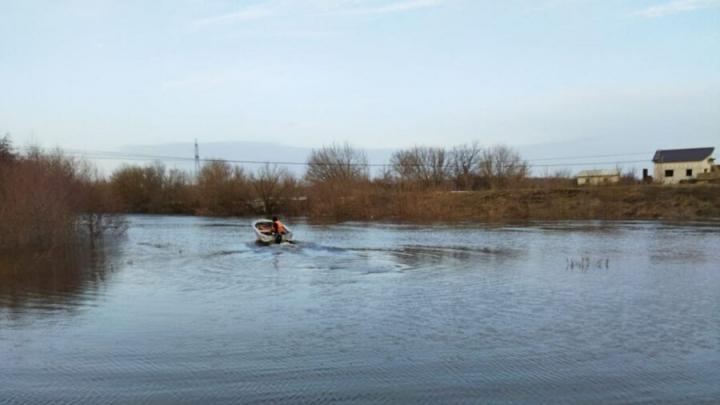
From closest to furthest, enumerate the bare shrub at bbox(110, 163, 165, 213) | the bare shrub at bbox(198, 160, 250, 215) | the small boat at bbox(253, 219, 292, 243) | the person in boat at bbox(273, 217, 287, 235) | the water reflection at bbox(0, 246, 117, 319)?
1. the water reflection at bbox(0, 246, 117, 319)
2. the small boat at bbox(253, 219, 292, 243)
3. the person in boat at bbox(273, 217, 287, 235)
4. the bare shrub at bbox(198, 160, 250, 215)
5. the bare shrub at bbox(110, 163, 165, 213)

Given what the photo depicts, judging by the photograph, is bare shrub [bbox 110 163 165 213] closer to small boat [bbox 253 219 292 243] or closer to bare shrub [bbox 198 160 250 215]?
bare shrub [bbox 198 160 250 215]

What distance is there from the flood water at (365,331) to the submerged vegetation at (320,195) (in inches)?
193

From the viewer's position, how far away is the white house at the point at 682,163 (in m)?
77.4

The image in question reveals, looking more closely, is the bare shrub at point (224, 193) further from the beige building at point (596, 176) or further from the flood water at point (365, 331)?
the flood water at point (365, 331)

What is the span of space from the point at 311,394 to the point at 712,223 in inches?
A: 1612

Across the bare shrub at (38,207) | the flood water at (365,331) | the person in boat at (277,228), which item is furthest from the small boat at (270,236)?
the bare shrub at (38,207)

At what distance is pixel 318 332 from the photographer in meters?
11.0

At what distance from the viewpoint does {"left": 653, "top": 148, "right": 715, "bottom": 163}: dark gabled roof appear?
78.2m

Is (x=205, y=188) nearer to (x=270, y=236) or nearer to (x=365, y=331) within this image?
(x=270, y=236)

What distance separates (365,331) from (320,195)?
5213cm

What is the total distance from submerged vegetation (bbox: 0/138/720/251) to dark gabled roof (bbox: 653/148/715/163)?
7121 millimetres

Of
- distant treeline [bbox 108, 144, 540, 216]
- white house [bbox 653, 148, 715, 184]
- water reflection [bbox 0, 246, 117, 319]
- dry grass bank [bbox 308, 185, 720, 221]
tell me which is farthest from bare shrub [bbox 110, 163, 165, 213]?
white house [bbox 653, 148, 715, 184]

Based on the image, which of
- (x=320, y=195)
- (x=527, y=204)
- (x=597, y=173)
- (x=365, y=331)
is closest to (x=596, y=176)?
(x=597, y=173)

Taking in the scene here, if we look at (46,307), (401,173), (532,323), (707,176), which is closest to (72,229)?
(46,307)
